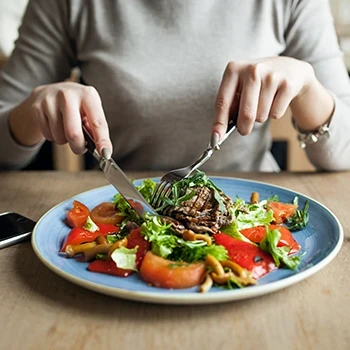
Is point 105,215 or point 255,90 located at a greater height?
point 255,90

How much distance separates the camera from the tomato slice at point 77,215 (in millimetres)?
916

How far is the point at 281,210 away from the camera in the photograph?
0.94 meters

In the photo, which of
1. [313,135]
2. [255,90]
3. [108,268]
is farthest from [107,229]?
[313,135]

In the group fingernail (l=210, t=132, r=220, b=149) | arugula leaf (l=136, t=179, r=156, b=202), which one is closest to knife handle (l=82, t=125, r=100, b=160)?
arugula leaf (l=136, t=179, r=156, b=202)

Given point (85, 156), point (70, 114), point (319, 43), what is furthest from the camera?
point (85, 156)

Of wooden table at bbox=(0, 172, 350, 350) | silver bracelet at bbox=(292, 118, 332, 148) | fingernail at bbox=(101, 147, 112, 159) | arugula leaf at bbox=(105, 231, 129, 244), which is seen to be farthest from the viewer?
silver bracelet at bbox=(292, 118, 332, 148)

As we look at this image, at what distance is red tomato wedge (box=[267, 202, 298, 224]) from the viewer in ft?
3.04

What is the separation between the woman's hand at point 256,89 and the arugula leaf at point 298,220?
20 centimetres

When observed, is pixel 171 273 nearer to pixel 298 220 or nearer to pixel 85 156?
pixel 298 220

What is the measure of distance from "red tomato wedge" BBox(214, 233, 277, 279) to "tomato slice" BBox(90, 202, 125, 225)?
0.21m

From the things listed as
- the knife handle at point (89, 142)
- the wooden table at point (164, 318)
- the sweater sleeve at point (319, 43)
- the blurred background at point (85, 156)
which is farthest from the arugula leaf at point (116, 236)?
the blurred background at point (85, 156)

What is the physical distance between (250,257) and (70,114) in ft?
1.47

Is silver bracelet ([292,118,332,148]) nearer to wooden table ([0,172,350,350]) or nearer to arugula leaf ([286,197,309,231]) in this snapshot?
arugula leaf ([286,197,309,231])

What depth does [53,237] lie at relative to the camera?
87 centimetres
